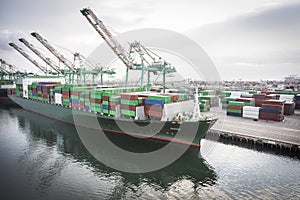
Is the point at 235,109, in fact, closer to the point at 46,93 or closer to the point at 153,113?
the point at 153,113

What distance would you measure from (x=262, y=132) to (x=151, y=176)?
18387 mm

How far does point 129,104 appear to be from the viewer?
24406 mm

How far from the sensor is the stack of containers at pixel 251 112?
33.2 meters

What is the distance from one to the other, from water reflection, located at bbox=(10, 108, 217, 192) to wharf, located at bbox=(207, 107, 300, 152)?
276 inches

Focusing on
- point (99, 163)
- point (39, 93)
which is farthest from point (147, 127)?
point (39, 93)

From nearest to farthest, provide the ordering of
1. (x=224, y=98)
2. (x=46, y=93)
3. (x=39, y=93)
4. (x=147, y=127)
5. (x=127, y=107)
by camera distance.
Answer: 1. (x=147, y=127)
2. (x=127, y=107)
3. (x=46, y=93)
4. (x=39, y=93)
5. (x=224, y=98)

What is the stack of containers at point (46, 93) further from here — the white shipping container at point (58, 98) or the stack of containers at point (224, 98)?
the stack of containers at point (224, 98)

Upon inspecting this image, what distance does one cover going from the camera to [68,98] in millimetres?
33906

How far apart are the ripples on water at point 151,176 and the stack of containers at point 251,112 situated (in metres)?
13.6

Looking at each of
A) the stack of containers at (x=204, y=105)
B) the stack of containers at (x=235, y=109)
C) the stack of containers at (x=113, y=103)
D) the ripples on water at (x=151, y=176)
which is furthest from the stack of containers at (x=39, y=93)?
the stack of containers at (x=235, y=109)

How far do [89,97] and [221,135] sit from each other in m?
21.2

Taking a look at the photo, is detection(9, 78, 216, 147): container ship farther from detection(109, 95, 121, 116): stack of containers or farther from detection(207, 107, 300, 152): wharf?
detection(207, 107, 300, 152): wharf

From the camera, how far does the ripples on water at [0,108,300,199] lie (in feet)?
46.5

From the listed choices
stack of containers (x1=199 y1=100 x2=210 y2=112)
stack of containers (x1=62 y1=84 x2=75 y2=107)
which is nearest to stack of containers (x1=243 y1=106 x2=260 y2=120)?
stack of containers (x1=199 y1=100 x2=210 y2=112)
